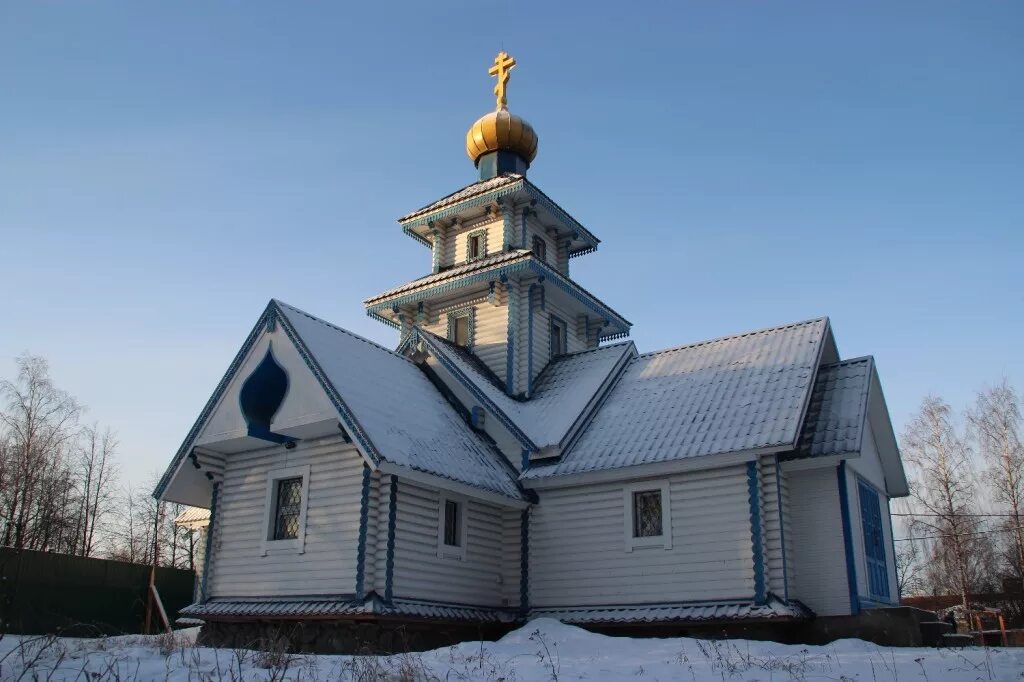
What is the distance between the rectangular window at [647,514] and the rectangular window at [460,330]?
25.1ft

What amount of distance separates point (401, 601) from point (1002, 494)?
81.6 ft

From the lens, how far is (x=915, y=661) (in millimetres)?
10273

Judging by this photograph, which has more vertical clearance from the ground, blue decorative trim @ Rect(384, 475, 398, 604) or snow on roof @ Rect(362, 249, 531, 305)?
snow on roof @ Rect(362, 249, 531, 305)

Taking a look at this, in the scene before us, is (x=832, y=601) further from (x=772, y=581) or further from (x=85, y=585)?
(x=85, y=585)

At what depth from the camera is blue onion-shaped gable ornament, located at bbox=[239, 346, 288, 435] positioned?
640 inches

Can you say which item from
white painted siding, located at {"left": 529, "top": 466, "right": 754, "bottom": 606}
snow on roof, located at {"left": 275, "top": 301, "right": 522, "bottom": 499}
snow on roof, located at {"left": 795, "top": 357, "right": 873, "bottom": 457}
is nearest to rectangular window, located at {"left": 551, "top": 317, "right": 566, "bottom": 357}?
snow on roof, located at {"left": 275, "top": 301, "right": 522, "bottom": 499}

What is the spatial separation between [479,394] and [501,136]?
31.0 ft

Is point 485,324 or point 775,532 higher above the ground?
point 485,324

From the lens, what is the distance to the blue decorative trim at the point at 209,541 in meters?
16.7

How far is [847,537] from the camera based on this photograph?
14.9m

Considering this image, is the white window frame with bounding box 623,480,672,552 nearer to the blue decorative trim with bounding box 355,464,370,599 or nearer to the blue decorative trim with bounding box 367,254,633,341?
the blue decorative trim with bounding box 355,464,370,599

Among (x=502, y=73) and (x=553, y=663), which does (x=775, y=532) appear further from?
(x=502, y=73)

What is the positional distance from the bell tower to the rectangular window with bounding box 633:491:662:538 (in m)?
5.34

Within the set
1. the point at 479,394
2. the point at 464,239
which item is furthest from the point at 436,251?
the point at 479,394
